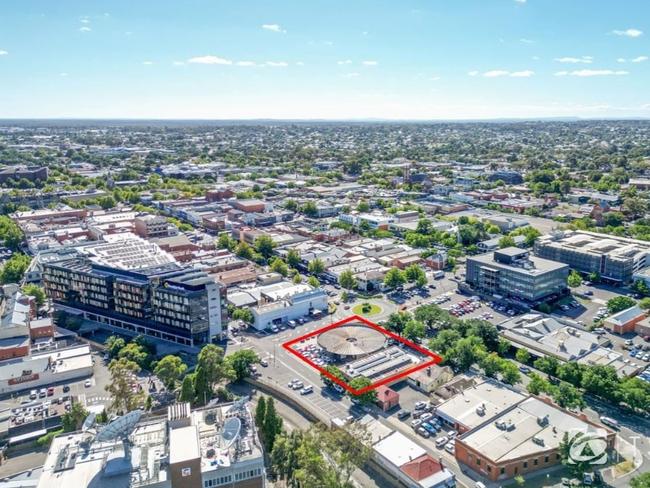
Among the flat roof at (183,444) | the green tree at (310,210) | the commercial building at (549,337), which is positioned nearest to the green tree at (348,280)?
the commercial building at (549,337)

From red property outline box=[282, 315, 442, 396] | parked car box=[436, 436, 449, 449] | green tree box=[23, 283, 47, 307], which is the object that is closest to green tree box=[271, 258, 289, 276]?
red property outline box=[282, 315, 442, 396]

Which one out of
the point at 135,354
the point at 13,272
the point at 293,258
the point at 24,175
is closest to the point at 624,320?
the point at 293,258

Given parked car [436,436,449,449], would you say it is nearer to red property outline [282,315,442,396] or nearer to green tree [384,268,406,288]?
red property outline [282,315,442,396]

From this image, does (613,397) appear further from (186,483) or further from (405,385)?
(186,483)

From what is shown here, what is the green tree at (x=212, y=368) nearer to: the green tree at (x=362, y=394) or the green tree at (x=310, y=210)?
the green tree at (x=362, y=394)

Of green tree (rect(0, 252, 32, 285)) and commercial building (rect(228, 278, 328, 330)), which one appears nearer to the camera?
commercial building (rect(228, 278, 328, 330))

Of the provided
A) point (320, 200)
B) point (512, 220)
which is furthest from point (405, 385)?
point (320, 200)
